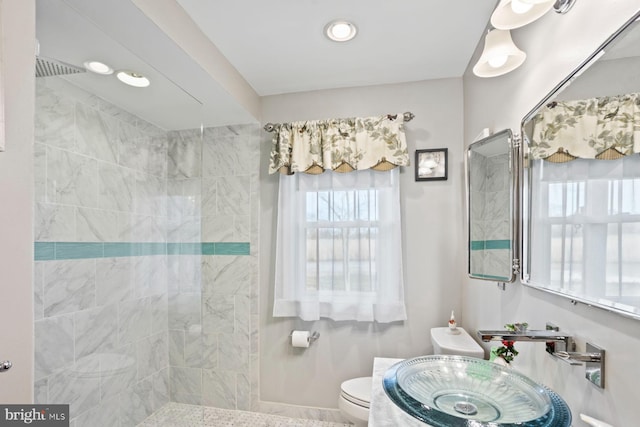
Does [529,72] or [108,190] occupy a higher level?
[529,72]

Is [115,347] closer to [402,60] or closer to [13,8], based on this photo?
[13,8]

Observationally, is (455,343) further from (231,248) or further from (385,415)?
(231,248)

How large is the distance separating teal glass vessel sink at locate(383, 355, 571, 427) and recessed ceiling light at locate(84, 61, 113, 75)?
1865 millimetres

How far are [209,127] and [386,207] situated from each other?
1557 millimetres

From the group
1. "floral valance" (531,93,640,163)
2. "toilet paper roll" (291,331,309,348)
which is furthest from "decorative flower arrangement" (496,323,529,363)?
"toilet paper roll" (291,331,309,348)

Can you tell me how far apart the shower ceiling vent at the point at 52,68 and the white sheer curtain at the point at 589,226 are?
195cm

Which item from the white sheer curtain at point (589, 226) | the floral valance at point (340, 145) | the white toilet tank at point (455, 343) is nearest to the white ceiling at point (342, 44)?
the floral valance at point (340, 145)

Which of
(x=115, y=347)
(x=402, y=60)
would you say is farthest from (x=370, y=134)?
(x=115, y=347)

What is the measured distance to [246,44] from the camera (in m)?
1.98

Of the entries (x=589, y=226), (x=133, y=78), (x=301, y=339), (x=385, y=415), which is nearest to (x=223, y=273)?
(x=301, y=339)

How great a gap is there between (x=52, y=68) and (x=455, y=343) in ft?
7.95

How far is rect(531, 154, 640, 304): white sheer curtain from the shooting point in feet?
2.52

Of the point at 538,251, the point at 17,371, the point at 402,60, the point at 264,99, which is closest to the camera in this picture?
the point at 17,371

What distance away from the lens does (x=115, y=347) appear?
184 cm
